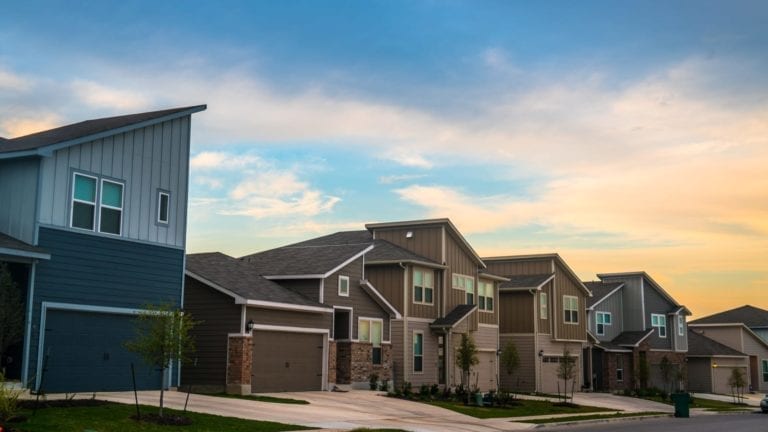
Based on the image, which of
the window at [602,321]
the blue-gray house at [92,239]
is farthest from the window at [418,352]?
the window at [602,321]

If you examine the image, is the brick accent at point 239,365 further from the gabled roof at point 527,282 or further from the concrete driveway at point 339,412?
the gabled roof at point 527,282

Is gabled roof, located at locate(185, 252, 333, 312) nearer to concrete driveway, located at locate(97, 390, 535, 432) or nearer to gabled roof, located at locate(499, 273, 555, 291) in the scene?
concrete driveway, located at locate(97, 390, 535, 432)

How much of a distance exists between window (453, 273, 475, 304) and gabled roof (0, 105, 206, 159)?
20.7 m

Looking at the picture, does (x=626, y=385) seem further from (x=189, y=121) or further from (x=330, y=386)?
(x=189, y=121)

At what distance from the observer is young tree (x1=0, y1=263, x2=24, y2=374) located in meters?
22.4

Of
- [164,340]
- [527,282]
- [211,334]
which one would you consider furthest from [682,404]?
[164,340]

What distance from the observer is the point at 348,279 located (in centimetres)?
3775

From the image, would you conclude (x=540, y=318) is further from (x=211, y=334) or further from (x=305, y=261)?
(x=211, y=334)

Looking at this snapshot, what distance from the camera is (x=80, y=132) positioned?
2752 centimetres

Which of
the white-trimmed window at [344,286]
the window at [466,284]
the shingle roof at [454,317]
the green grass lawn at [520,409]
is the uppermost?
the window at [466,284]

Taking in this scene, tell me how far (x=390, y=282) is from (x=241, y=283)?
35.9 ft

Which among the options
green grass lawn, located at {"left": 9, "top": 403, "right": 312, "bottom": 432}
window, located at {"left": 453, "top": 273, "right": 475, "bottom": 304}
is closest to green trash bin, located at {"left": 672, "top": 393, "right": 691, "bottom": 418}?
window, located at {"left": 453, "top": 273, "right": 475, "bottom": 304}

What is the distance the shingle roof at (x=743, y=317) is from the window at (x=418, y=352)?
133 ft

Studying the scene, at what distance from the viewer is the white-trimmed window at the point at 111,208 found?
26.7 meters
